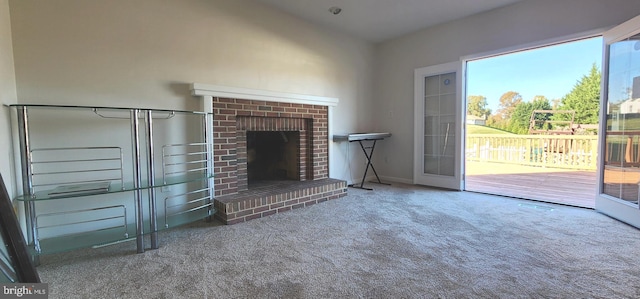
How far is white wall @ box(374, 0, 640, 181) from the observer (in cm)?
300

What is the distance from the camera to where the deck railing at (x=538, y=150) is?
5848 mm

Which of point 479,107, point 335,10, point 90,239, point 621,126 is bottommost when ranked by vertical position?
point 90,239

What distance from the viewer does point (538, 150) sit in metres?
6.43

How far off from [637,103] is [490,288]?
262 cm

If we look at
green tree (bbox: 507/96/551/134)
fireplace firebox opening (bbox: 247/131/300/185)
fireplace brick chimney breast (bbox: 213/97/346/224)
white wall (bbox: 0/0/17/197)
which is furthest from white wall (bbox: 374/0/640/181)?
green tree (bbox: 507/96/551/134)

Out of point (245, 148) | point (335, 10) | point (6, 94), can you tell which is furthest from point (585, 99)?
point (6, 94)

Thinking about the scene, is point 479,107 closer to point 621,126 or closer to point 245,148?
point 621,126

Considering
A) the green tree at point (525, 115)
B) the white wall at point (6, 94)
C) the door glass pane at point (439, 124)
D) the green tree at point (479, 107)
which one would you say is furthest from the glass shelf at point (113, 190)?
the green tree at point (525, 115)

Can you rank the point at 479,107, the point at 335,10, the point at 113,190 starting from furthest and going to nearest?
the point at 479,107, the point at 335,10, the point at 113,190

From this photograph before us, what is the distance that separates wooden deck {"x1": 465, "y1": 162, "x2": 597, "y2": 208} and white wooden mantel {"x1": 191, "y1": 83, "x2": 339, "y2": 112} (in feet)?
8.92

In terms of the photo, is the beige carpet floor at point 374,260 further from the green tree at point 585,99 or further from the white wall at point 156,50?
the green tree at point 585,99

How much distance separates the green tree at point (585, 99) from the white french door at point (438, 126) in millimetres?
5808

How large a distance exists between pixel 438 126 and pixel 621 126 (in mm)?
1934

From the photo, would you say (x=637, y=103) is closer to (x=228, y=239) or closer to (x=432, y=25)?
(x=432, y=25)
